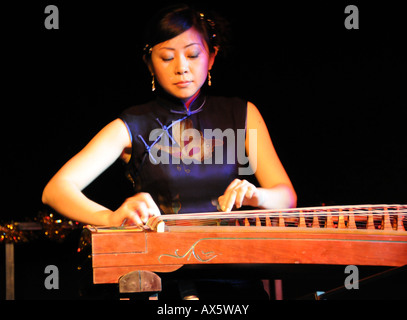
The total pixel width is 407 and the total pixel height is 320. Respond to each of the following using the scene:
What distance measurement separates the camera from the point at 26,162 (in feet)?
7.86

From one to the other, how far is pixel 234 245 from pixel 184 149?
0.77m

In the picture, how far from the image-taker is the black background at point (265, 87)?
2.29 meters

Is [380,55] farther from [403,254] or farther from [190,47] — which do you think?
[403,254]

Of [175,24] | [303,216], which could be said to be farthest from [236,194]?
[175,24]

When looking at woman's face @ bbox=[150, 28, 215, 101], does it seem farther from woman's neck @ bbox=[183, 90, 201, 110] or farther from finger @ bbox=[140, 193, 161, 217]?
finger @ bbox=[140, 193, 161, 217]

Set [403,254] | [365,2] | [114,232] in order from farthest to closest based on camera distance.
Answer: [365,2] → [403,254] → [114,232]

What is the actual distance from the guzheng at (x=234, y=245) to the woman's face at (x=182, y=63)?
0.73 meters

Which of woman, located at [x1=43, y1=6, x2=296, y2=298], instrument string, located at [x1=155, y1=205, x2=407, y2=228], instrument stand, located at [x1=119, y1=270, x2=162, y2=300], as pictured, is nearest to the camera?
instrument stand, located at [x1=119, y1=270, x2=162, y2=300]

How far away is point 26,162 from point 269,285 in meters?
1.30

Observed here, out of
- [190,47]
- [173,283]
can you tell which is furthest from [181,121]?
[173,283]

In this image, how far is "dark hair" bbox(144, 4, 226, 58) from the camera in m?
1.80

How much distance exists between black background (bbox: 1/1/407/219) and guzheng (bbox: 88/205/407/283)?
3.69 ft

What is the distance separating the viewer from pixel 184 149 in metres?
1.88

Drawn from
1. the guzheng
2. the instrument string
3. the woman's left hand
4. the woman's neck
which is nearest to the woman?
the woman's neck
